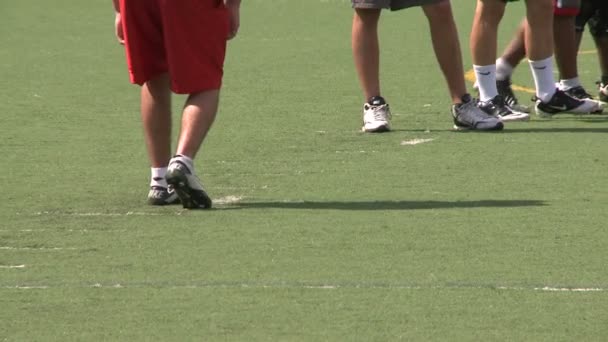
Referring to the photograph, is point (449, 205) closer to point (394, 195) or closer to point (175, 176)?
point (394, 195)

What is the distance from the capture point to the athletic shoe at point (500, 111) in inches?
412

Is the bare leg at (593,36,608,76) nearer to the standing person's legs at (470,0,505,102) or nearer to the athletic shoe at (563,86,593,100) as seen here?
the athletic shoe at (563,86,593,100)

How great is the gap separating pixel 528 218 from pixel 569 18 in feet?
13.1

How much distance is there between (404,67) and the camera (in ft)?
43.8

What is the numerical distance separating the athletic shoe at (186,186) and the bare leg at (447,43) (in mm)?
3065

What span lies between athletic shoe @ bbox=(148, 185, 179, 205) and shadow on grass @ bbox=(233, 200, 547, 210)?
297 mm

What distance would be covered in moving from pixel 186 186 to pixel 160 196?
34cm

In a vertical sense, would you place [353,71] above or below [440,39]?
below

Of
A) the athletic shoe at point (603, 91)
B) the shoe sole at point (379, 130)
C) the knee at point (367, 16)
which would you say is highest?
the knee at point (367, 16)

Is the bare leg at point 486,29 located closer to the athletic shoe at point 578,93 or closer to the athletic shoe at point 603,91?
the athletic shoe at point 578,93

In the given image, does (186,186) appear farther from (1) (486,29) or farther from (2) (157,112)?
(1) (486,29)

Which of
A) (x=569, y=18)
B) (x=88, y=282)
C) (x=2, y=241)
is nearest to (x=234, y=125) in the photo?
(x=569, y=18)

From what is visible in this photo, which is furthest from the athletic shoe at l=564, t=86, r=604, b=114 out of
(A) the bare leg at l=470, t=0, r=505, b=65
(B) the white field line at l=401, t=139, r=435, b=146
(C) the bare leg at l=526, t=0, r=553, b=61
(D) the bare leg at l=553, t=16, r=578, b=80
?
(B) the white field line at l=401, t=139, r=435, b=146

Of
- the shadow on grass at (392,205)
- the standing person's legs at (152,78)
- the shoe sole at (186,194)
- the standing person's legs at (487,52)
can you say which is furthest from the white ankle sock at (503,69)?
the shoe sole at (186,194)
